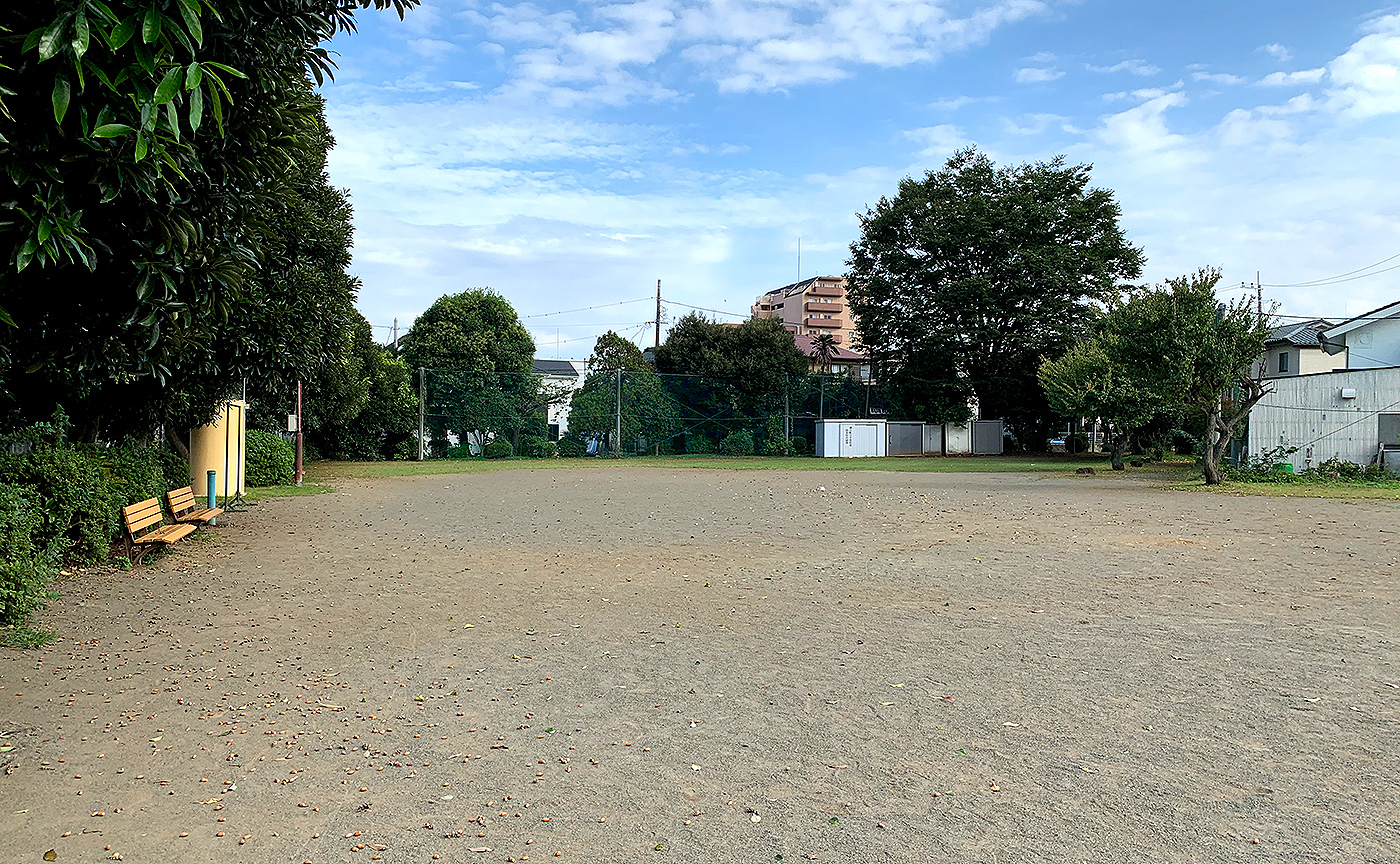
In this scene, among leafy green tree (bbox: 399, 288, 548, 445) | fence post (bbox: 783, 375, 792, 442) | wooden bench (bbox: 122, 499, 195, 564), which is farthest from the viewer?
fence post (bbox: 783, 375, 792, 442)

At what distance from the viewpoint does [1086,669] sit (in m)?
5.98

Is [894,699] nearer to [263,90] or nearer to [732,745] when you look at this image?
[732,745]

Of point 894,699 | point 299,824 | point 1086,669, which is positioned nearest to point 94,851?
point 299,824

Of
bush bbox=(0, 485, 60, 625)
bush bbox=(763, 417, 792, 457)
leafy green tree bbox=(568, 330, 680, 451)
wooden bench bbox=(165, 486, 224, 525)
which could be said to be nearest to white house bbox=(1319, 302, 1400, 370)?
bush bbox=(763, 417, 792, 457)

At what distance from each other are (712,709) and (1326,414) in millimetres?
25591

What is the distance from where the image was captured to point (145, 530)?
10.2 meters

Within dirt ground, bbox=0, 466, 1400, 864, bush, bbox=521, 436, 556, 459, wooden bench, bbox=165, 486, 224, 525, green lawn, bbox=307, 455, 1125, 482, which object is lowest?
dirt ground, bbox=0, 466, 1400, 864

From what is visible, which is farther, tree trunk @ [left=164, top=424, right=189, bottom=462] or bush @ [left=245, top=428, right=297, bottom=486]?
bush @ [left=245, top=428, right=297, bottom=486]

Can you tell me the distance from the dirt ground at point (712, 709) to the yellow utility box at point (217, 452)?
180 inches

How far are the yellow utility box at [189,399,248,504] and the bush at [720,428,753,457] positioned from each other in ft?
81.0

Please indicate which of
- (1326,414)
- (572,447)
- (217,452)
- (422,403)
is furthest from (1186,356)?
(422,403)

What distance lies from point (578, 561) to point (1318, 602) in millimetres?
6730

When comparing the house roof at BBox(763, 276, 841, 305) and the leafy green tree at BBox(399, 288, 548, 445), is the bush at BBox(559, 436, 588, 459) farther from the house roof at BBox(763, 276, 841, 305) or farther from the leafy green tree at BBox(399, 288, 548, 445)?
the house roof at BBox(763, 276, 841, 305)

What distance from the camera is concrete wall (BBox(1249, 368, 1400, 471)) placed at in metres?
24.5
